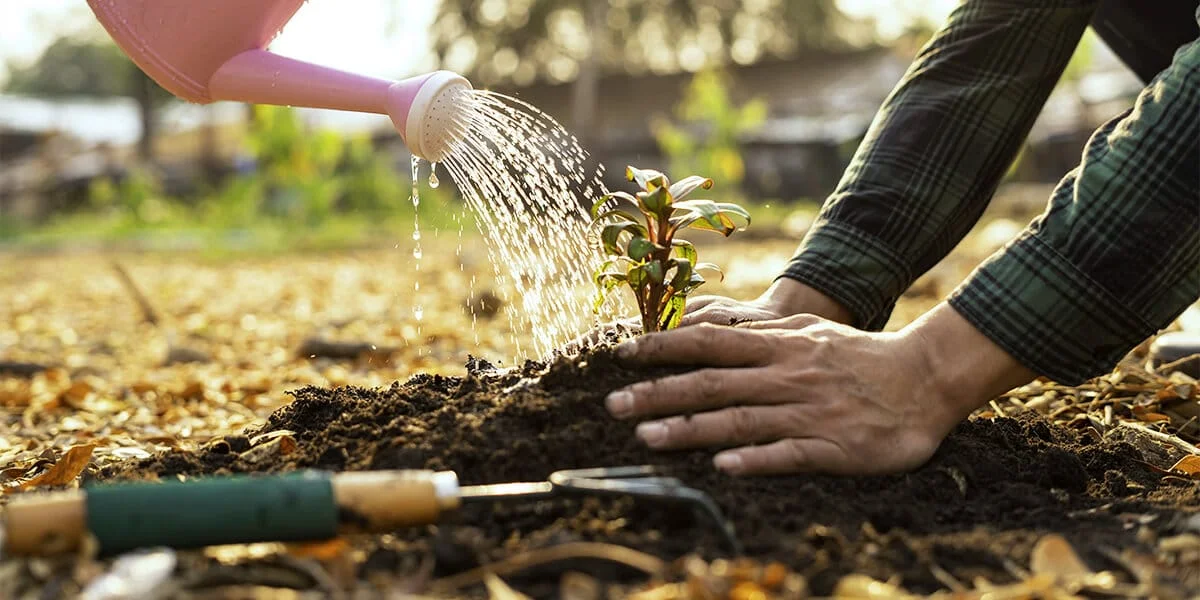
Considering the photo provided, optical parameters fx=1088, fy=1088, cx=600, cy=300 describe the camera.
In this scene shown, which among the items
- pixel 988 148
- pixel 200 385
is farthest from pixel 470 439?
pixel 200 385

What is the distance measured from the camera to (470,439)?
1660 mm

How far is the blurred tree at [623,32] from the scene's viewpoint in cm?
3306

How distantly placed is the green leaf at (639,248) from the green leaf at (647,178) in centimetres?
9

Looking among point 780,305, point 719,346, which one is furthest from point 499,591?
point 780,305

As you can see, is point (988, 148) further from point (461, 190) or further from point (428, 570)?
point (428, 570)

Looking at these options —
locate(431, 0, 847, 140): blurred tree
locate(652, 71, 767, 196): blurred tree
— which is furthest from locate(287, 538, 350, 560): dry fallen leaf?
locate(431, 0, 847, 140): blurred tree

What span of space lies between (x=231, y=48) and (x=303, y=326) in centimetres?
352

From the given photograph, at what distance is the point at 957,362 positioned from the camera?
66.7 inches

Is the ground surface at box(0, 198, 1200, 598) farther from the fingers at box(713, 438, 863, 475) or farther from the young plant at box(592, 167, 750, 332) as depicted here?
the young plant at box(592, 167, 750, 332)

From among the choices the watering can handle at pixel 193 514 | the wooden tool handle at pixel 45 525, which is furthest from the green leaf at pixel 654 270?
the wooden tool handle at pixel 45 525

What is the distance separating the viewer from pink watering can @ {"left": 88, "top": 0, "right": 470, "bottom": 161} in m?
1.85

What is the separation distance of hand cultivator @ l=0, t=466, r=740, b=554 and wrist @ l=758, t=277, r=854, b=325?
0.83 m

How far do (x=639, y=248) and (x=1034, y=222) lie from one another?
2.10ft

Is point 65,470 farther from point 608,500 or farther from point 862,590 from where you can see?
point 862,590
